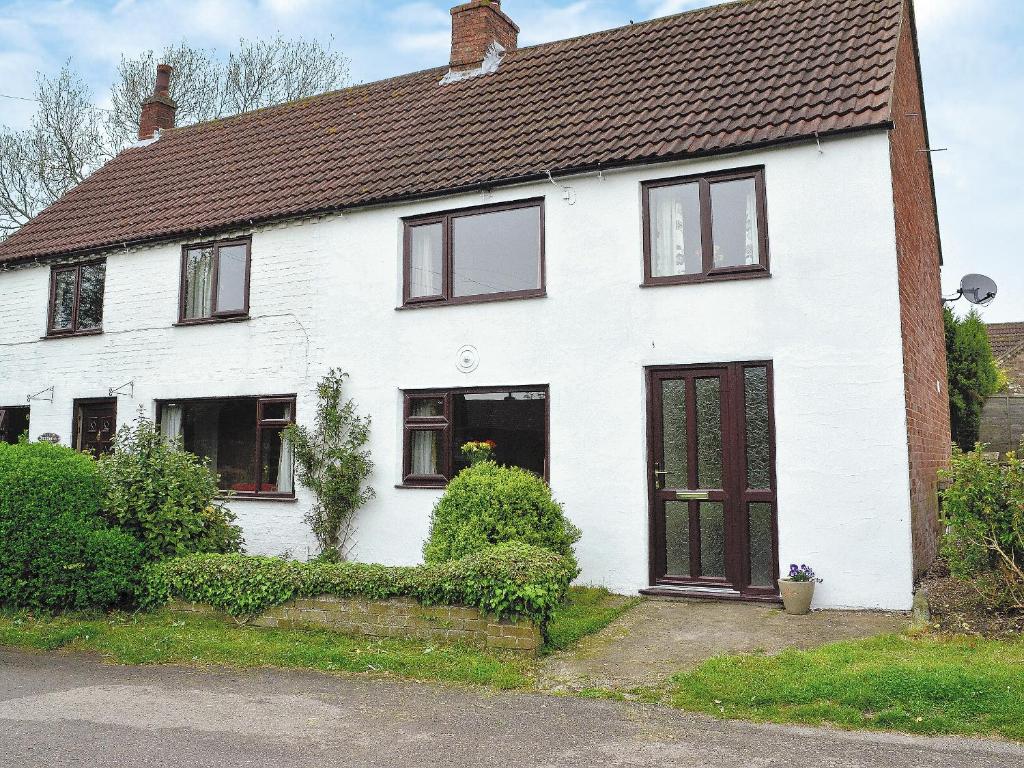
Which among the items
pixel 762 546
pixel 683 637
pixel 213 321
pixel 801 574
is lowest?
pixel 683 637

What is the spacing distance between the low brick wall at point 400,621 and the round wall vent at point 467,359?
4197 mm

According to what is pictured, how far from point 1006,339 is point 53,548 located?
3078cm

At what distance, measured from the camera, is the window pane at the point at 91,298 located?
14.9m

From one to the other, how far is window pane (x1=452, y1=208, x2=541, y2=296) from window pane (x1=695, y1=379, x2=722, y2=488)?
2650mm

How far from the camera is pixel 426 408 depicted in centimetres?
1183

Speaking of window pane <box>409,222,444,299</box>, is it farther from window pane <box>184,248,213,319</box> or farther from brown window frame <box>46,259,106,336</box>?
brown window frame <box>46,259,106,336</box>

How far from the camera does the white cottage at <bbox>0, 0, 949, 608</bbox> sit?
9352mm

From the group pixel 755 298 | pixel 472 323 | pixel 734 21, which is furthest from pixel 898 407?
pixel 734 21

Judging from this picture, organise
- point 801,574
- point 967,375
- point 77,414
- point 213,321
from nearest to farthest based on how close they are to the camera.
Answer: point 801,574 < point 213,321 < point 77,414 < point 967,375

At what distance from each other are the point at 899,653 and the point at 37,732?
6.08 meters

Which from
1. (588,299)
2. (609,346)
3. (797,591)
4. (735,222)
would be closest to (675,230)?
(735,222)

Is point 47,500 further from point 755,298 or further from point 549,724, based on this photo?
point 755,298

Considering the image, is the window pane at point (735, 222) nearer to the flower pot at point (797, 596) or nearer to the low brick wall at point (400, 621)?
the flower pot at point (797, 596)

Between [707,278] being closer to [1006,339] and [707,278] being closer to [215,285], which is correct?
[215,285]
